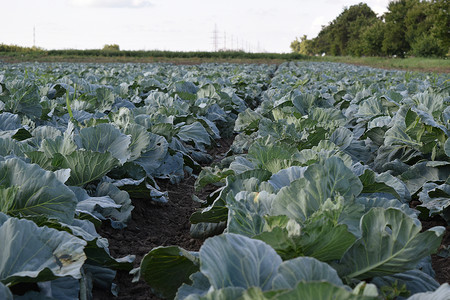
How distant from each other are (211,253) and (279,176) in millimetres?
803

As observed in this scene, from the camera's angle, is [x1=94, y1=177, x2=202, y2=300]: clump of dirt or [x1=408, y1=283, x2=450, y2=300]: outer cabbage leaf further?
[x1=94, y1=177, x2=202, y2=300]: clump of dirt

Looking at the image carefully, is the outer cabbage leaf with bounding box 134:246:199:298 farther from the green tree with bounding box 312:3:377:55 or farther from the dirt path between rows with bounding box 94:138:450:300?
the green tree with bounding box 312:3:377:55

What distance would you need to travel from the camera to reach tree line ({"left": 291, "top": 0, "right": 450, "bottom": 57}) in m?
34.1

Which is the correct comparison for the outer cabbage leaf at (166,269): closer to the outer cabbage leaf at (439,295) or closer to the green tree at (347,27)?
the outer cabbage leaf at (439,295)

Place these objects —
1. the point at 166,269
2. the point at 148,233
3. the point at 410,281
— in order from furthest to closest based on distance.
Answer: the point at 148,233
the point at 166,269
the point at 410,281

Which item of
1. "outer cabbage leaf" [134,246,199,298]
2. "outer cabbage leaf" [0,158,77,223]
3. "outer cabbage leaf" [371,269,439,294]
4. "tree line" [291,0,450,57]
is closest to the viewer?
"outer cabbage leaf" [371,269,439,294]

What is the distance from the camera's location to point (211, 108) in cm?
601

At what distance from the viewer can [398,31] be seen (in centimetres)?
5141

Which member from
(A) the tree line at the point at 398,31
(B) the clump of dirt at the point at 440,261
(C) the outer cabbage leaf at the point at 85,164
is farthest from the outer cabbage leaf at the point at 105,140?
(A) the tree line at the point at 398,31

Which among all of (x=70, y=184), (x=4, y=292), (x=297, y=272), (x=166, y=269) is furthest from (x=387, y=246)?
(x=70, y=184)

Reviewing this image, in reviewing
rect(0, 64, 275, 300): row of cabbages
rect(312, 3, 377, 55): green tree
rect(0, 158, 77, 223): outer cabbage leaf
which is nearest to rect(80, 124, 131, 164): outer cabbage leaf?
rect(0, 64, 275, 300): row of cabbages

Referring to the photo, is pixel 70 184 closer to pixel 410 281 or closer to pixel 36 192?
pixel 36 192

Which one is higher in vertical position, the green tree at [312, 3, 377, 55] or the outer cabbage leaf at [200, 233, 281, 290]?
the green tree at [312, 3, 377, 55]

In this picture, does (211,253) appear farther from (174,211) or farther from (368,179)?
(174,211)
